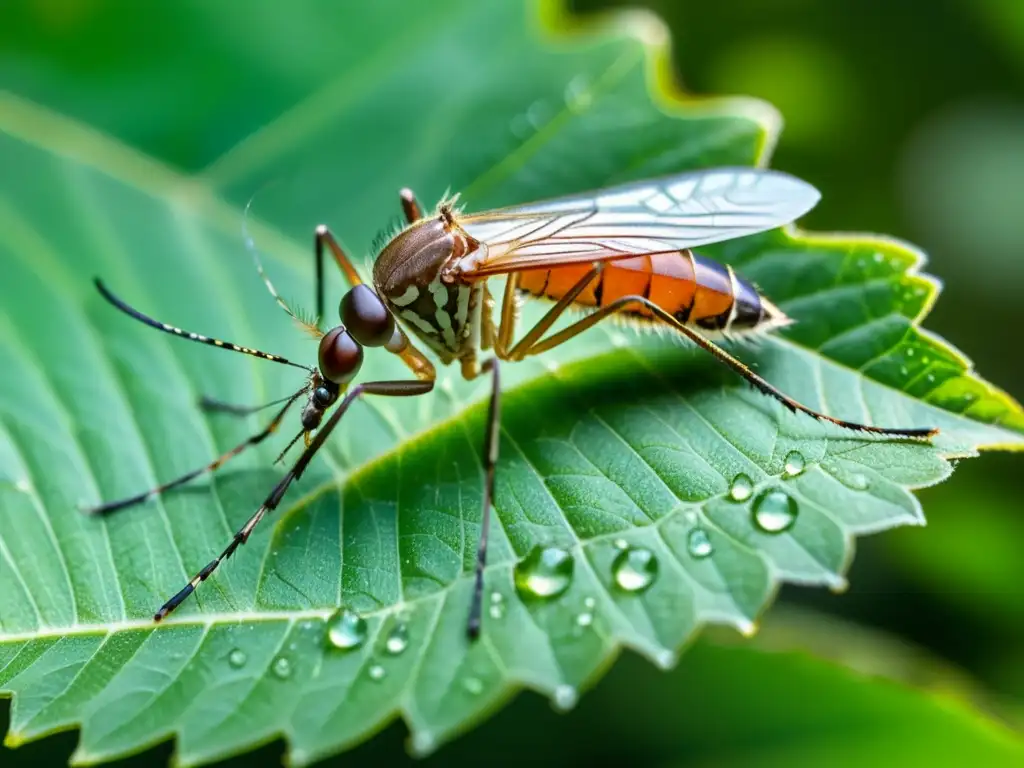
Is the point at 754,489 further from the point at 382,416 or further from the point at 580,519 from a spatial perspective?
the point at 382,416

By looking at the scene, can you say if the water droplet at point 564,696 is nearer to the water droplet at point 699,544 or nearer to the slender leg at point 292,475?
the water droplet at point 699,544

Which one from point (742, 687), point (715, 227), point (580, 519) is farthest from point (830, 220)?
point (580, 519)

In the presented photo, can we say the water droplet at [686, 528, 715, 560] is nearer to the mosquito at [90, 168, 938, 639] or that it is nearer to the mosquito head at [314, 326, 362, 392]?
the mosquito at [90, 168, 938, 639]

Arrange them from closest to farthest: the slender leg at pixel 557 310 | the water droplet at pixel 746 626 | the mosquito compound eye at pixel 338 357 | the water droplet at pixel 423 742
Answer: the water droplet at pixel 423 742 < the water droplet at pixel 746 626 < the mosquito compound eye at pixel 338 357 < the slender leg at pixel 557 310

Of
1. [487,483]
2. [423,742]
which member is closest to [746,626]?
[423,742]

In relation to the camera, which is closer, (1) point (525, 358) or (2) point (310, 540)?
(2) point (310, 540)

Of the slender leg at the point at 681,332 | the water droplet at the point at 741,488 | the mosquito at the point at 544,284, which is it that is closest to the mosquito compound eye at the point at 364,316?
the mosquito at the point at 544,284
